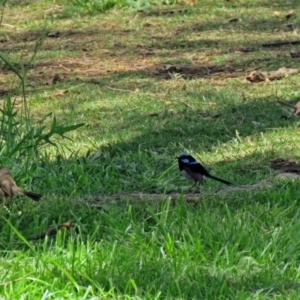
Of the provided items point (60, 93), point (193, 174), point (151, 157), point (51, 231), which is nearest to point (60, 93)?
point (60, 93)

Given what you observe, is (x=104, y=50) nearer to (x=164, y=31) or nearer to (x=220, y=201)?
(x=164, y=31)

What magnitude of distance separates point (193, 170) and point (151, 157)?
1.00 m

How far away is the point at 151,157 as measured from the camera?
20.8 feet

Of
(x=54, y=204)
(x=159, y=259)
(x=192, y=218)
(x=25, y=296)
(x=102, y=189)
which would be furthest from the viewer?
(x=102, y=189)

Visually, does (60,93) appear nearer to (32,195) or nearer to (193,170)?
(193,170)

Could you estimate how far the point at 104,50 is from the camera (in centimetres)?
1070

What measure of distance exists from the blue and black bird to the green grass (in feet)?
0.33

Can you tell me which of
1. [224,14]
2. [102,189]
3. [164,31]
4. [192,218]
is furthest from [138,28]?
[192,218]

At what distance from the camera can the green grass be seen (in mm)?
3996

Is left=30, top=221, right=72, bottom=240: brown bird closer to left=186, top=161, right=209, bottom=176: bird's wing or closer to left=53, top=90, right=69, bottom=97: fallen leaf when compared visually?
left=186, top=161, right=209, bottom=176: bird's wing

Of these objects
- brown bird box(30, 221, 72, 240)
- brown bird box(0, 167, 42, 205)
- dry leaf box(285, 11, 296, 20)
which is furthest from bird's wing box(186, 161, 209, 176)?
dry leaf box(285, 11, 296, 20)

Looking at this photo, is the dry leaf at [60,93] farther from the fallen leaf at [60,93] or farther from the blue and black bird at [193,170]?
the blue and black bird at [193,170]

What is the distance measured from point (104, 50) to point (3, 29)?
79.1 inches

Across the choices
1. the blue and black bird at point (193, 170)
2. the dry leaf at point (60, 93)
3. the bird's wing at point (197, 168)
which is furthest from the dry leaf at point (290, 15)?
the bird's wing at point (197, 168)
